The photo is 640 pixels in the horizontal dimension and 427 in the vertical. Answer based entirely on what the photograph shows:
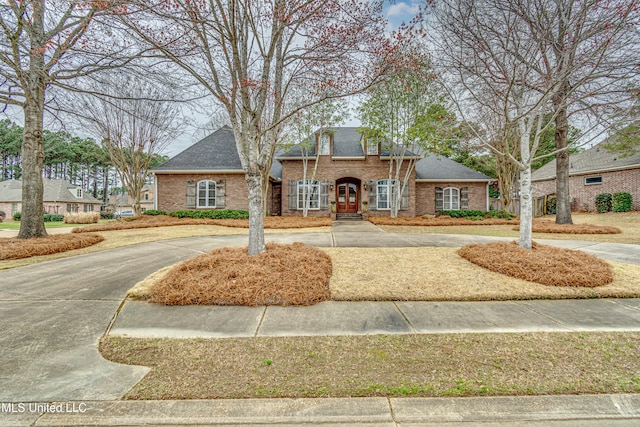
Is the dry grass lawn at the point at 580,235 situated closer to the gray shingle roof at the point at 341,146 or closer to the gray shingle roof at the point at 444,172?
the gray shingle roof at the point at 444,172

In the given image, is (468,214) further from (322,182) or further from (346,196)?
(322,182)

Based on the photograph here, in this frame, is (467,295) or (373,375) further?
(467,295)

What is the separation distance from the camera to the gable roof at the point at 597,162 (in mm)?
17078

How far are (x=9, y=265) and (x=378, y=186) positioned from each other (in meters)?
16.2

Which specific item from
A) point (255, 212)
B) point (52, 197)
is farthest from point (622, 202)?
point (52, 197)

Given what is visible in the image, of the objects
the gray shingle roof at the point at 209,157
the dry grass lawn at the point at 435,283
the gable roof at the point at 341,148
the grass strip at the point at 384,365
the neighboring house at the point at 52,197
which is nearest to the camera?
the grass strip at the point at 384,365

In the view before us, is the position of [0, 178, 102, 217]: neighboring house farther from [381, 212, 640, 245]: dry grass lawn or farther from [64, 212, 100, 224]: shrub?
[381, 212, 640, 245]: dry grass lawn

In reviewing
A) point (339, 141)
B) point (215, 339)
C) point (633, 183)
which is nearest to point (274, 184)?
point (339, 141)

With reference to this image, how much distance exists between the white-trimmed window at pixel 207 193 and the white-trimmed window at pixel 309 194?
17.8ft

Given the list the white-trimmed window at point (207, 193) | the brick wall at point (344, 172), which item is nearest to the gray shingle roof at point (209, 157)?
the white-trimmed window at point (207, 193)

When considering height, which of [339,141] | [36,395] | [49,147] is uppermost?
[49,147]

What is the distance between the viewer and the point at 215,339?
3006 mm

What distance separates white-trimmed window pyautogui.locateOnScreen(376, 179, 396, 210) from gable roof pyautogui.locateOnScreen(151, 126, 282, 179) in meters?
7.01

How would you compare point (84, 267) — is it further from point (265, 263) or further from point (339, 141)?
point (339, 141)
